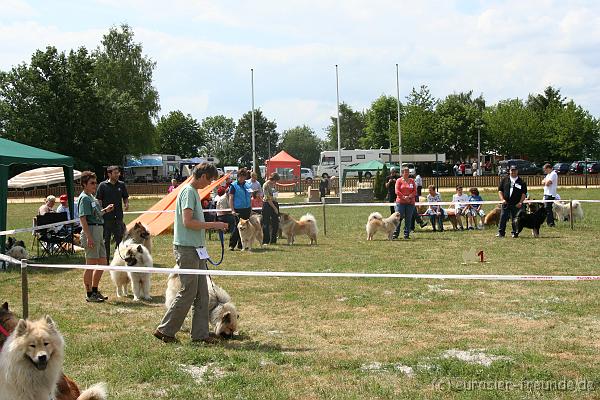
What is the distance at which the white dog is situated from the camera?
22.2 ft

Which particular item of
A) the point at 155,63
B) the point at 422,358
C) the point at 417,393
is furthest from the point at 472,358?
the point at 155,63

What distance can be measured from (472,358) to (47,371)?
3.49m

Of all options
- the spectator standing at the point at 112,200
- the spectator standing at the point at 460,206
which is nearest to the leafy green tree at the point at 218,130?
the spectator standing at the point at 460,206

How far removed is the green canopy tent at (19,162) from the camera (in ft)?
40.5

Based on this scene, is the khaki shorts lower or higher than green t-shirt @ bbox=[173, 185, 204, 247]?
A: lower

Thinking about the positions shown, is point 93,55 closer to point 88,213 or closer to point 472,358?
point 88,213

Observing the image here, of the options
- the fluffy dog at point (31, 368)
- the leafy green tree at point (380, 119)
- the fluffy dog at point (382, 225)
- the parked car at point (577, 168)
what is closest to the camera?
the fluffy dog at point (31, 368)

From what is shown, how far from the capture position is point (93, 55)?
5969cm

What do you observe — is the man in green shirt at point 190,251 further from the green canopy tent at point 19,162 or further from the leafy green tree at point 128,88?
the leafy green tree at point 128,88

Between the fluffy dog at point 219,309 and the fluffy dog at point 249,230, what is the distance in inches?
283

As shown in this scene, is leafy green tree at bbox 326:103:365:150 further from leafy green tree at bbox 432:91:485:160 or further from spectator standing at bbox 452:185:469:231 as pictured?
spectator standing at bbox 452:185:469:231

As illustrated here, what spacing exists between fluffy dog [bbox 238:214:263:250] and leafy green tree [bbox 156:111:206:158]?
92.9m

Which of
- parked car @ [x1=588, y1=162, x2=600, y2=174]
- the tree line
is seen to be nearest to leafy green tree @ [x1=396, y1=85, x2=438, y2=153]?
the tree line

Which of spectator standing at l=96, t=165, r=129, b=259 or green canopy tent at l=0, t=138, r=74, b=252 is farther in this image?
green canopy tent at l=0, t=138, r=74, b=252
